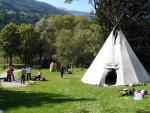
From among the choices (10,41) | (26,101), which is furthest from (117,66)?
(10,41)

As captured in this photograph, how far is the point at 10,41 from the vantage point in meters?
72.7

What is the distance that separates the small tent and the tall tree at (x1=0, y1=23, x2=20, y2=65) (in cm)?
4714

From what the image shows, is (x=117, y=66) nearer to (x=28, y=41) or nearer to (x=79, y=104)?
(x=79, y=104)

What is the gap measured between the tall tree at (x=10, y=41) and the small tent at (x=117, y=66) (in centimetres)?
4714

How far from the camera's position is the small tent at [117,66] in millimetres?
26156

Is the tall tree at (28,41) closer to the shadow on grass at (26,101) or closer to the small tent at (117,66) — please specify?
the small tent at (117,66)

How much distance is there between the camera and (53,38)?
89.9 meters

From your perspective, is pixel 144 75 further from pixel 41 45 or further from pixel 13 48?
pixel 41 45

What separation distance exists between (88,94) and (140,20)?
80.3ft

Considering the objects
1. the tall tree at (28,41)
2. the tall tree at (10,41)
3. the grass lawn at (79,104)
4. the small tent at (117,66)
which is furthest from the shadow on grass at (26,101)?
the tall tree at (28,41)

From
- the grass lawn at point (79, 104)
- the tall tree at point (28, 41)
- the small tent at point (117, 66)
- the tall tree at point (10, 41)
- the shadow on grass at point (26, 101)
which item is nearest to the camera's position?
the grass lawn at point (79, 104)

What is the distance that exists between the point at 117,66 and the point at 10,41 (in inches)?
1991

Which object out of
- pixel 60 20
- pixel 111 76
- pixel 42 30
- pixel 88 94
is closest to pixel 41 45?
pixel 42 30

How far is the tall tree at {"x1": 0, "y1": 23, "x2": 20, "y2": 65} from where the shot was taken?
7219cm
